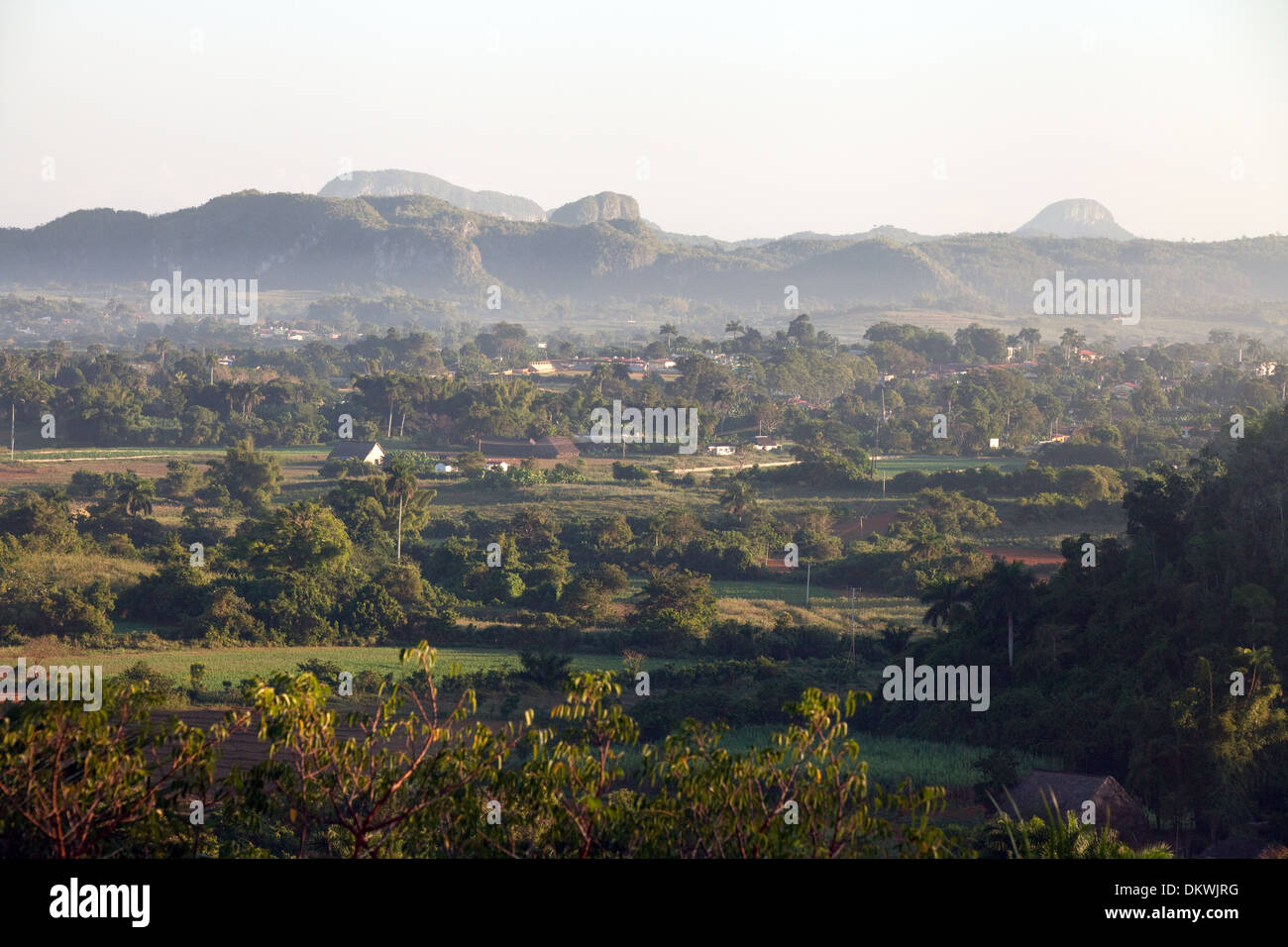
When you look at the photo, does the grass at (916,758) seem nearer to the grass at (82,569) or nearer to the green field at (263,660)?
the green field at (263,660)

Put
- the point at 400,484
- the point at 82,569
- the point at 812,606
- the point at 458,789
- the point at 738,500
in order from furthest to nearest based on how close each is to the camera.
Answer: the point at 738,500 < the point at 400,484 < the point at 812,606 < the point at 82,569 < the point at 458,789

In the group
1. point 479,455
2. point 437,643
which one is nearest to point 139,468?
point 479,455

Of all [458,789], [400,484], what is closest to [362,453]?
[400,484]

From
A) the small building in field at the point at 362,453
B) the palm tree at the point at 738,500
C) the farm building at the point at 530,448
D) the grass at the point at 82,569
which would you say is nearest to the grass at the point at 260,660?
the grass at the point at 82,569

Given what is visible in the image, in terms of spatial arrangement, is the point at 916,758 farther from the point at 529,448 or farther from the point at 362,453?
the point at 529,448
